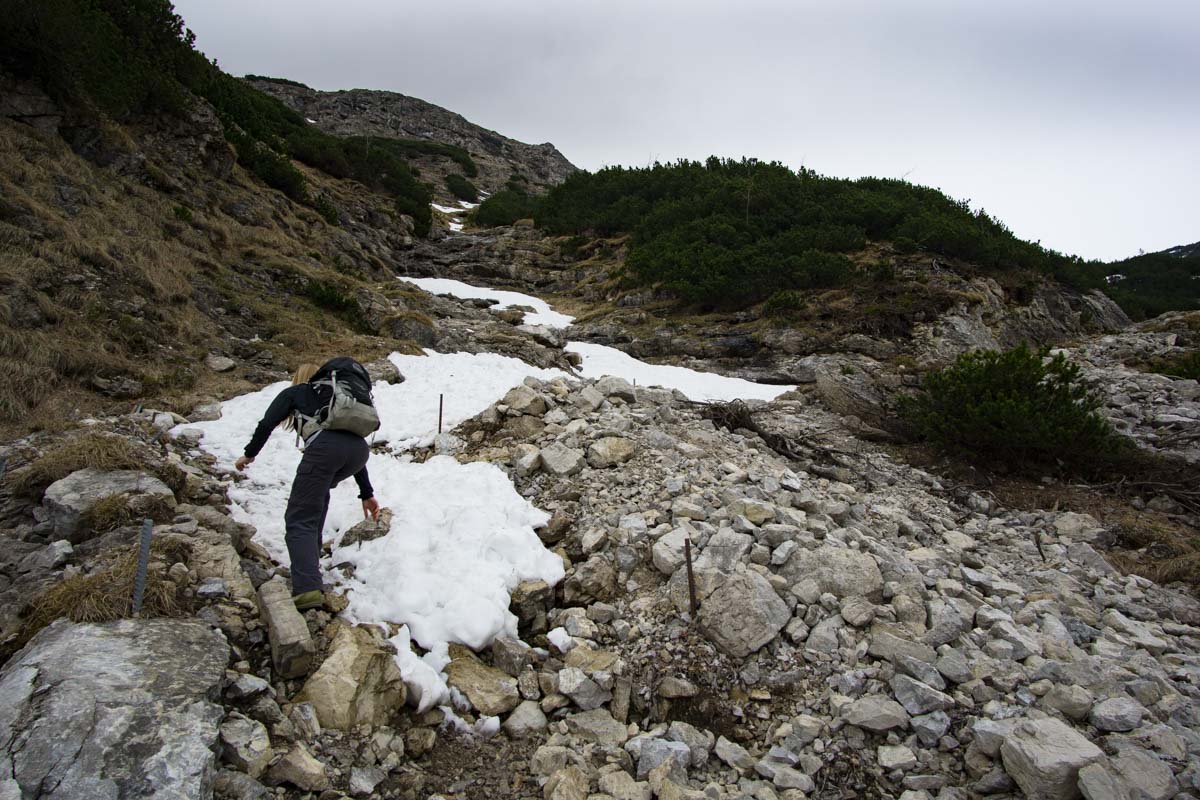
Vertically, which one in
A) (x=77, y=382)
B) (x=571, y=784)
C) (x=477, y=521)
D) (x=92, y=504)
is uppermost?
(x=77, y=382)

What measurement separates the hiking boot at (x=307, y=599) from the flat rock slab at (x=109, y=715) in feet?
2.37

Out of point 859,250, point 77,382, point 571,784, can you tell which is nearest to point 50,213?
point 77,382

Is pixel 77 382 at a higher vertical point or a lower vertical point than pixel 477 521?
higher

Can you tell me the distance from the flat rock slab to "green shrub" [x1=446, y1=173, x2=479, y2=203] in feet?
152

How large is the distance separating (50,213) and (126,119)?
Result: 6.87 metres

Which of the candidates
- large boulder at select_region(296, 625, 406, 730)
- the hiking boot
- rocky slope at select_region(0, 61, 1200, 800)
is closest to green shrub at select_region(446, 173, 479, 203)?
rocky slope at select_region(0, 61, 1200, 800)

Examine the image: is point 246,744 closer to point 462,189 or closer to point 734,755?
point 734,755

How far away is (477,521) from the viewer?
5113 mm

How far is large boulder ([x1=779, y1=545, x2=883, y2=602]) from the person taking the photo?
4.41m

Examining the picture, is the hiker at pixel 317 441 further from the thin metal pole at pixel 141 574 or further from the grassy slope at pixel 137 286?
the grassy slope at pixel 137 286

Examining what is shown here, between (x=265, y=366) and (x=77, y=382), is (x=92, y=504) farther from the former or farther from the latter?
(x=265, y=366)

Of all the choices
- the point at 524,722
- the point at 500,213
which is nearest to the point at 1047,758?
the point at 524,722

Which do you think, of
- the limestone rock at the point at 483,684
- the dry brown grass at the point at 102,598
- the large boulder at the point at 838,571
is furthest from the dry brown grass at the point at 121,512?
the large boulder at the point at 838,571

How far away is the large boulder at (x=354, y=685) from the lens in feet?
10.1
